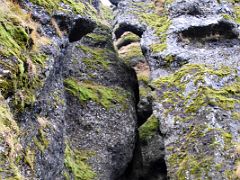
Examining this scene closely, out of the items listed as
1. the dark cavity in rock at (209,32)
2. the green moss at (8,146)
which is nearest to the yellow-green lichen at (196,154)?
the dark cavity in rock at (209,32)

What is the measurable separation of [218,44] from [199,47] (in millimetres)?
1154

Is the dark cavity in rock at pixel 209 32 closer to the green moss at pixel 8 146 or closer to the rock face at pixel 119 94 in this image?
the rock face at pixel 119 94

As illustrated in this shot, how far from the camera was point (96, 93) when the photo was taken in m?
23.5

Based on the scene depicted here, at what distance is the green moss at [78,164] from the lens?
19.2 m

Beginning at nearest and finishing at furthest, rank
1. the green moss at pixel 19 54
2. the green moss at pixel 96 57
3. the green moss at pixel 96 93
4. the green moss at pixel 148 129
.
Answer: the green moss at pixel 19 54 → the green moss at pixel 96 93 → the green moss at pixel 148 129 → the green moss at pixel 96 57

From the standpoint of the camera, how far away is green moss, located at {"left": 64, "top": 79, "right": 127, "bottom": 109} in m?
22.9

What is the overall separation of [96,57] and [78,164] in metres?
8.62

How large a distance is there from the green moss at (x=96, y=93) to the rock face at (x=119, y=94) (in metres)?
0.07

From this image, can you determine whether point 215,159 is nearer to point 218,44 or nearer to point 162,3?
point 218,44

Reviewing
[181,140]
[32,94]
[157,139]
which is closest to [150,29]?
[157,139]

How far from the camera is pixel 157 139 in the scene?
23.8m

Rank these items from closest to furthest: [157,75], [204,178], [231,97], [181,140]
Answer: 1. [204,178]
2. [181,140]
3. [231,97]
4. [157,75]

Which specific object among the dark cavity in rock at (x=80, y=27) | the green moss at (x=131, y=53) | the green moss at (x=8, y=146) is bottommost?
the green moss at (x=131, y=53)

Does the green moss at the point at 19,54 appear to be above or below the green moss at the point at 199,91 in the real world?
above
